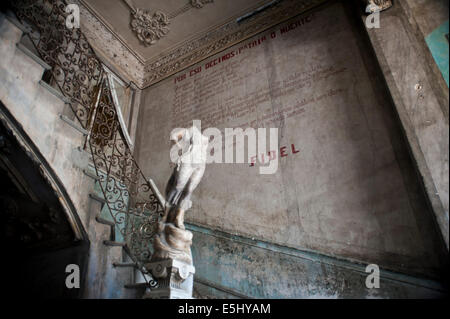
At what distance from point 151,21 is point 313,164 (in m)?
4.78

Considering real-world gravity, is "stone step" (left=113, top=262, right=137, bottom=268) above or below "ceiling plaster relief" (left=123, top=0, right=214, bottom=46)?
below

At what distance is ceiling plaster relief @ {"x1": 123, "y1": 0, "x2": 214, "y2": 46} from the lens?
6.49m

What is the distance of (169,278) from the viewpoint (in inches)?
105

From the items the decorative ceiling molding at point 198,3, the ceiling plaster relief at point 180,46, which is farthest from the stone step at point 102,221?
the decorative ceiling molding at point 198,3

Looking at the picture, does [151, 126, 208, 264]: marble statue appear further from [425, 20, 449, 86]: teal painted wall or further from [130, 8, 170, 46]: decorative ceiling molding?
[130, 8, 170, 46]: decorative ceiling molding

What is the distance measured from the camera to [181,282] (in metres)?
2.76

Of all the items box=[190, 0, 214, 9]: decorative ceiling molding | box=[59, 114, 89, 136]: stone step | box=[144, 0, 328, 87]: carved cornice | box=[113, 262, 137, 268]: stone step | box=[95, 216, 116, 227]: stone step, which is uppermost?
box=[190, 0, 214, 9]: decorative ceiling molding

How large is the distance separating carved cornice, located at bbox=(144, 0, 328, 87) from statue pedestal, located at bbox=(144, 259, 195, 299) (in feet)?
15.4

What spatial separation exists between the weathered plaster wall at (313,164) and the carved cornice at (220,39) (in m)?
0.24

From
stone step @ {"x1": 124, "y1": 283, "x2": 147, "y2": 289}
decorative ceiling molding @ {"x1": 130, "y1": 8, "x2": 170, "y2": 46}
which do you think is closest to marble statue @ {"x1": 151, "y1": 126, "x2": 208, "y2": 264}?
stone step @ {"x1": 124, "y1": 283, "x2": 147, "y2": 289}

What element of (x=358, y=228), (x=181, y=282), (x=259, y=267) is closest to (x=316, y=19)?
(x=358, y=228)

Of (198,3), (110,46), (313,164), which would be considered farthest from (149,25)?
(313,164)

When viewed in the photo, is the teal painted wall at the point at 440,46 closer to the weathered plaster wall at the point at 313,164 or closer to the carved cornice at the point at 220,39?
the weathered plaster wall at the point at 313,164
